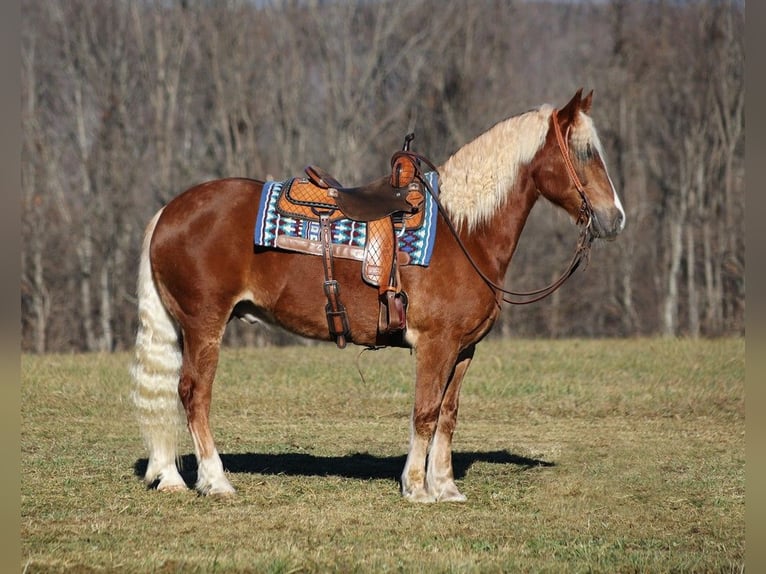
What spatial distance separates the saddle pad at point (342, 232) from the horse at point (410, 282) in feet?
0.30

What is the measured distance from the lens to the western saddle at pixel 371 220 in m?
6.80

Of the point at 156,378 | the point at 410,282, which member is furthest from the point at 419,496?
the point at 156,378

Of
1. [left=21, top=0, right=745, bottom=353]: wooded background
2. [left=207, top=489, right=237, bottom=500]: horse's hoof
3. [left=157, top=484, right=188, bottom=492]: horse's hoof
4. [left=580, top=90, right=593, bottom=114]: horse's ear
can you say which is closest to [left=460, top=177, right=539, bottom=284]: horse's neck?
[left=580, top=90, right=593, bottom=114]: horse's ear

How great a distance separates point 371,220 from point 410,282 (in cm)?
49

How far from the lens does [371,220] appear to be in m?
6.80

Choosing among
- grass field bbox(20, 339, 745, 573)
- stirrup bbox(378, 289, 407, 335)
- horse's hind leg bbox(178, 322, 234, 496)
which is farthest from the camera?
horse's hind leg bbox(178, 322, 234, 496)

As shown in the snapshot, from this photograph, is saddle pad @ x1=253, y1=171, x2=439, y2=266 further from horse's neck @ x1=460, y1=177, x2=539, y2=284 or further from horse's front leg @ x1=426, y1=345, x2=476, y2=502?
horse's front leg @ x1=426, y1=345, x2=476, y2=502

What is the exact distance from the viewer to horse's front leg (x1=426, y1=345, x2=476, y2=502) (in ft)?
23.0

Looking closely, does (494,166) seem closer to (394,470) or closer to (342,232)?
(342,232)

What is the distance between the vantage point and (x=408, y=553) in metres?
5.51

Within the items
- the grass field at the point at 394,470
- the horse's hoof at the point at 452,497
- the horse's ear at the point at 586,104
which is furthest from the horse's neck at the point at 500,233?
the grass field at the point at 394,470

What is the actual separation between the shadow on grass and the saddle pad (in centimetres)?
197

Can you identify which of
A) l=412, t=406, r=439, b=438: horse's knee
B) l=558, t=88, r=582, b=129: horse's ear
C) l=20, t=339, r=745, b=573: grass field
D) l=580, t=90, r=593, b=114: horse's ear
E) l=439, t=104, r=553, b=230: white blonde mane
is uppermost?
l=580, t=90, r=593, b=114: horse's ear

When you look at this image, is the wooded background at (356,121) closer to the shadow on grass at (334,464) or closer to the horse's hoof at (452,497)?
the shadow on grass at (334,464)
